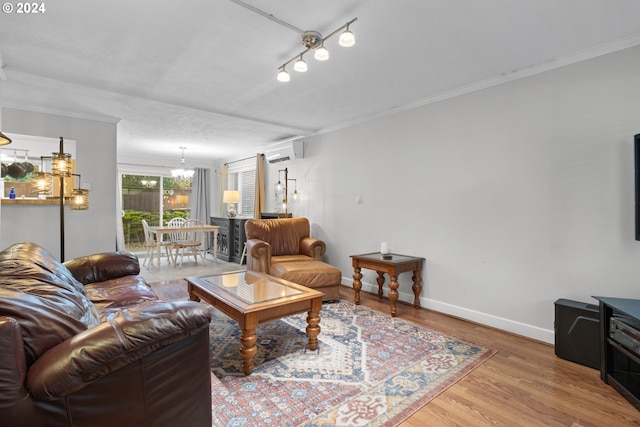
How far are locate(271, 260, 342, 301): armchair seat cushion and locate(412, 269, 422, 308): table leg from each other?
0.85 metres

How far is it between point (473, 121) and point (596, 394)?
2.41 metres

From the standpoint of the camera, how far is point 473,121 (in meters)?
3.18

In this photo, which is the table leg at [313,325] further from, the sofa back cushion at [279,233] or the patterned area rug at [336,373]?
the sofa back cushion at [279,233]

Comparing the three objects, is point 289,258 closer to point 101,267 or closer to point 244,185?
point 101,267

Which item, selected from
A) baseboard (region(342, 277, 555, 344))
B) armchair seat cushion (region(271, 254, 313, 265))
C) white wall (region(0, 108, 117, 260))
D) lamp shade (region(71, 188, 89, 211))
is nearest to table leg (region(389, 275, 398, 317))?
baseboard (region(342, 277, 555, 344))

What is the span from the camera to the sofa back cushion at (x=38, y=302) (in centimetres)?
110

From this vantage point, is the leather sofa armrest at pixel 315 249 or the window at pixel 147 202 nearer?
the leather sofa armrest at pixel 315 249

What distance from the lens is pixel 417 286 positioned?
11.7 ft

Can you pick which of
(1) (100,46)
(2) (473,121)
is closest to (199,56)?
(1) (100,46)

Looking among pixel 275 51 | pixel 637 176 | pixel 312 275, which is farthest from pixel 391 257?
pixel 275 51

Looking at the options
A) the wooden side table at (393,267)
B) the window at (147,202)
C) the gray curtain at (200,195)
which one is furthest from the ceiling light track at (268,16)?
the gray curtain at (200,195)

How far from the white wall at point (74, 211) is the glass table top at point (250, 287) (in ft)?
7.00

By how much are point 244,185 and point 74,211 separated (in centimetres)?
359

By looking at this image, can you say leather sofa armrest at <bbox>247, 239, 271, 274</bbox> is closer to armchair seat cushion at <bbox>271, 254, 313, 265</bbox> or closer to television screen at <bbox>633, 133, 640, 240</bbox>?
armchair seat cushion at <bbox>271, 254, 313, 265</bbox>
